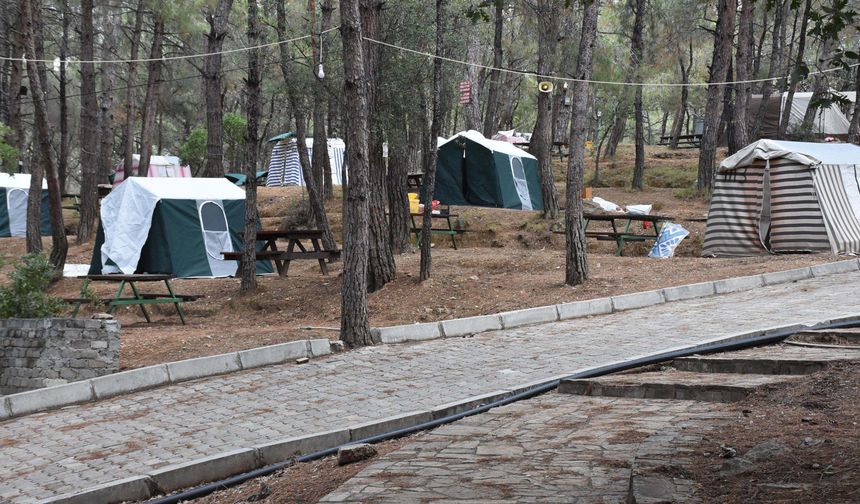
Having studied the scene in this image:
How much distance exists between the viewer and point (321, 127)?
2562cm

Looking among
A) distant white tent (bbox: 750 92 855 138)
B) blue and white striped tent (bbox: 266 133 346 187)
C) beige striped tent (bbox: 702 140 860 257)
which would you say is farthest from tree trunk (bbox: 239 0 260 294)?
distant white tent (bbox: 750 92 855 138)

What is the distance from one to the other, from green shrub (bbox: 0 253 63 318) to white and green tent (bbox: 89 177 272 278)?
8.44 m

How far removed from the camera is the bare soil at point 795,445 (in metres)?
4.01

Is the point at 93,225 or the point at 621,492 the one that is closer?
the point at 621,492

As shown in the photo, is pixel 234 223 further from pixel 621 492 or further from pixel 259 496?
pixel 621 492

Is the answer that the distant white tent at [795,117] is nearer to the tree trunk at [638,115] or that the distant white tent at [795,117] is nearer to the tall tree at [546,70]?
the tree trunk at [638,115]

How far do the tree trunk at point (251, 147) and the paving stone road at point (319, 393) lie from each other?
6.10 m

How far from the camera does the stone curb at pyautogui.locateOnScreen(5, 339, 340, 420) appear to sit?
30.6 feet

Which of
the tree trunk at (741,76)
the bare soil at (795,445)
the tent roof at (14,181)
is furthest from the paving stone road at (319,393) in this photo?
the tent roof at (14,181)

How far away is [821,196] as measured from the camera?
1658cm

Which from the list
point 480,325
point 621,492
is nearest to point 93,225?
point 480,325

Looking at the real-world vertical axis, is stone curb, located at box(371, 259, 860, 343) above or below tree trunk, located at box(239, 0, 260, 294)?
below

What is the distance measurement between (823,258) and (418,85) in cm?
762

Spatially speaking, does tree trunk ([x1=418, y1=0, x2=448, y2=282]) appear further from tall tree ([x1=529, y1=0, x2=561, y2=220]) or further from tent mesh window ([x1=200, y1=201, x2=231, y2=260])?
tall tree ([x1=529, y1=0, x2=561, y2=220])
